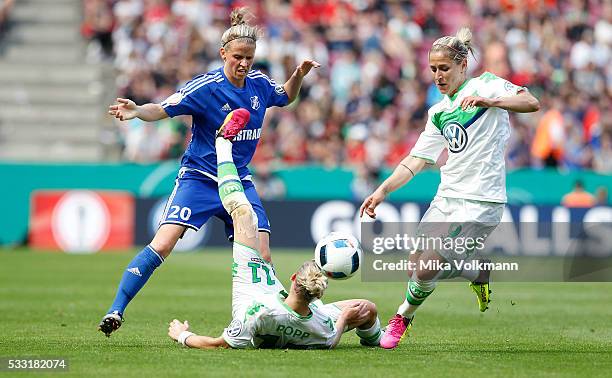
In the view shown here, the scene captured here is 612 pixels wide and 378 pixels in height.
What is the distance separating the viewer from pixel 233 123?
9617mm

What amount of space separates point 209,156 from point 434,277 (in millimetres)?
2219

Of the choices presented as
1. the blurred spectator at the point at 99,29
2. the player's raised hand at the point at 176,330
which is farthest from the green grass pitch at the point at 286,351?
the blurred spectator at the point at 99,29

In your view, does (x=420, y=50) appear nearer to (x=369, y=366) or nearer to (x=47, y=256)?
(x=47, y=256)

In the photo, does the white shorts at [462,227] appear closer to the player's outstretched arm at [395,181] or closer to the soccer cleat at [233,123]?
the player's outstretched arm at [395,181]

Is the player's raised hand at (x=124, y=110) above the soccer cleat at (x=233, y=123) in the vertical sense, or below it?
above

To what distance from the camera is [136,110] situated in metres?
9.80

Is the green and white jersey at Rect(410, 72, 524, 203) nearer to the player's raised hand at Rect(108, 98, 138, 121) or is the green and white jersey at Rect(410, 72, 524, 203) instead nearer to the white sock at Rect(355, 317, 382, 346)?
the white sock at Rect(355, 317, 382, 346)

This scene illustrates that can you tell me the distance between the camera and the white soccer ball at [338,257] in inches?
343

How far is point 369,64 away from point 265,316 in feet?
61.5

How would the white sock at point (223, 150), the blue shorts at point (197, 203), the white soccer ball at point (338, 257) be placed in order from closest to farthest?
the white soccer ball at point (338, 257)
the white sock at point (223, 150)
the blue shorts at point (197, 203)

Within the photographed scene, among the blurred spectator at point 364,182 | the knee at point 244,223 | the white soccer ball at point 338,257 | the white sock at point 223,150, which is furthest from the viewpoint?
the blurred spectator at point 364,182

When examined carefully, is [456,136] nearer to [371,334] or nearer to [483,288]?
[483,288]

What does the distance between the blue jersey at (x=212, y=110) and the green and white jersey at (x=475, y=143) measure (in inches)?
63.5

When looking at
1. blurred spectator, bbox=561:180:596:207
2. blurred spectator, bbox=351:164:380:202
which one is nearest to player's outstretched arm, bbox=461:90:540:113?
blurred spectator, bbox=561:180:596:207
